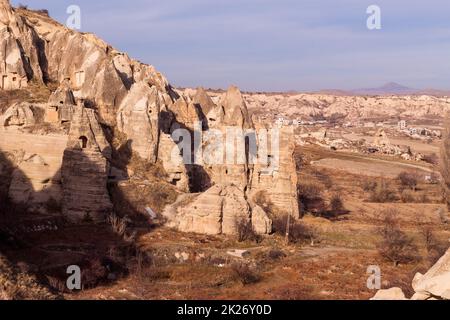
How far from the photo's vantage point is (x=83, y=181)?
23641 millimetres

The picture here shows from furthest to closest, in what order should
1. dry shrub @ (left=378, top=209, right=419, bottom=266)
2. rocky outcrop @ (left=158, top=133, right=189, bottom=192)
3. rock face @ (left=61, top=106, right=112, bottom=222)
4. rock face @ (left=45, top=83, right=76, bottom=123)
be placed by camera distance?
rocky outcrop @ (left=158, top=133, right=189, bottom=192), rock face @ (left=45, top=83, right=76, bottom=123), dry shrub @ (left=378, top=209, right=419, bottom=266), rock face @ (left=61, top=106, right=112, bottom=222)

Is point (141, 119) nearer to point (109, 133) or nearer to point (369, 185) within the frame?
point (109, 133)

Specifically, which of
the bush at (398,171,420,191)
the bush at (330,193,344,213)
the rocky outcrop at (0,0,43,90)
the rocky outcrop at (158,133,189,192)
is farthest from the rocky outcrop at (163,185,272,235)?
the bush at (398,171,420,191)

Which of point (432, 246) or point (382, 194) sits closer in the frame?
point (432, 246)

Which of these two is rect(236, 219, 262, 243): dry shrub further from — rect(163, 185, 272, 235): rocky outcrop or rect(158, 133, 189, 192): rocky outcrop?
rect(158, 133, 189, 192): rocky outcrop

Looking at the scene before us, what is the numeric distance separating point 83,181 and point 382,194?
78.7 ft

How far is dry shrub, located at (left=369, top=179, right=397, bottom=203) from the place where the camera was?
1620 inches

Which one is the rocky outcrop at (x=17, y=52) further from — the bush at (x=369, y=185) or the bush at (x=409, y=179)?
the bush at (x=409, y=179)

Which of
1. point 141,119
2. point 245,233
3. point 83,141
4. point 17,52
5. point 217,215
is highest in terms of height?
point 17,52

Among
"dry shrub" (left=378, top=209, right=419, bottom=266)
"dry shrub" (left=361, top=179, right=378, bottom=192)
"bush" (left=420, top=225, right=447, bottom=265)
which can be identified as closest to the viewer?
"bush" (left=420, top=225, right=447, bottom=265)

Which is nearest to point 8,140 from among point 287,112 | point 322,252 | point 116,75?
point 116,75

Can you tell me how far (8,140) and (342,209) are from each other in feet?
63.8

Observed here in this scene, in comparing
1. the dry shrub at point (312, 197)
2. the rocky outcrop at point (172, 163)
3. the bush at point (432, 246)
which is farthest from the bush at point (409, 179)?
the rocky outcrop at point (172, 163)

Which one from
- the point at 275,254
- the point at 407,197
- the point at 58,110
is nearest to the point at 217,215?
the point at 275,254
